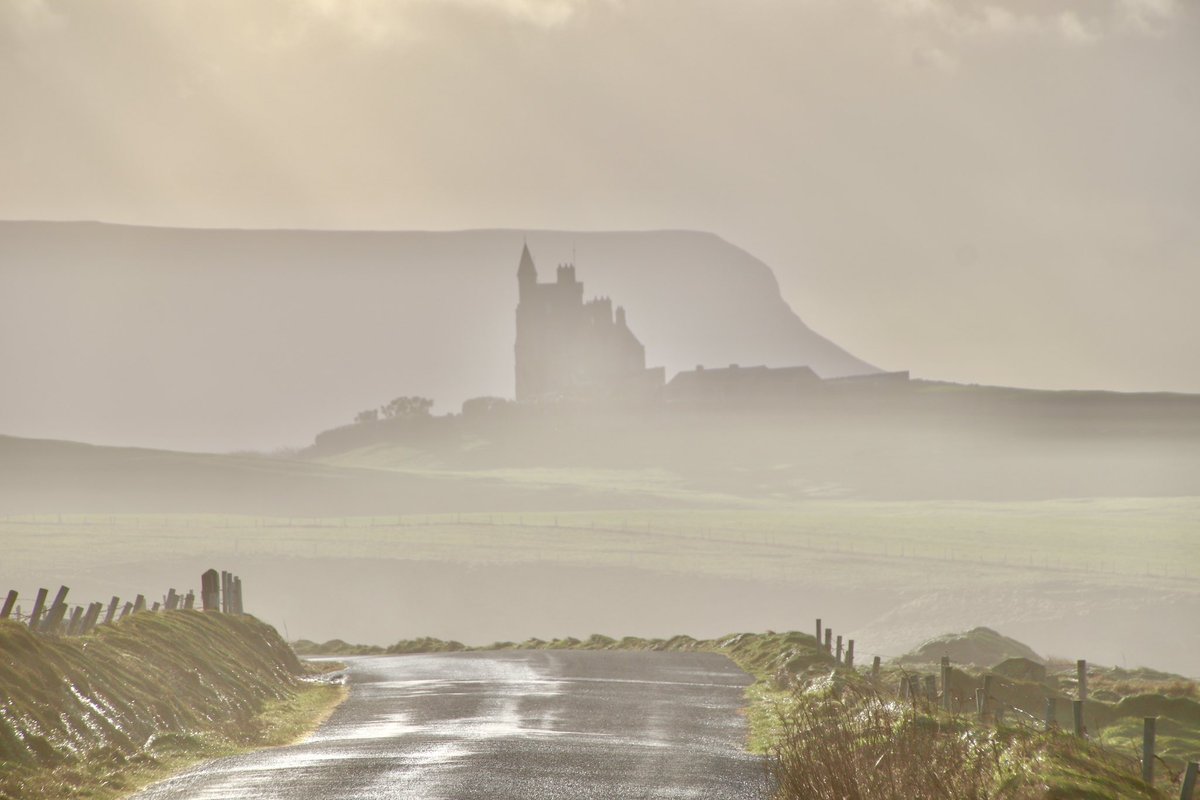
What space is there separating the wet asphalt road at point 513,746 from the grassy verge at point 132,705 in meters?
0.88

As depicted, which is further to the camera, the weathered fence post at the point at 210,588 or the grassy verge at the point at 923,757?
the weathered fence post at the point at 210,588

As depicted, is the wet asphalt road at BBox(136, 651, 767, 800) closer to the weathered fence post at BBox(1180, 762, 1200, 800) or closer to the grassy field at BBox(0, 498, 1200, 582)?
the weathered fence post at BBox(1180, 762, 1200, 800)

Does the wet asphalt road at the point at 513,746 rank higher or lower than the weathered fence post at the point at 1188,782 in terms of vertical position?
lower

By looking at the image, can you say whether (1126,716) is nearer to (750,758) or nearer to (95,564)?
(750,758)

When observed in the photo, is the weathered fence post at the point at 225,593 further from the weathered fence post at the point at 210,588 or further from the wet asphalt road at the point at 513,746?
the wet asphalt road at the point at 513,746

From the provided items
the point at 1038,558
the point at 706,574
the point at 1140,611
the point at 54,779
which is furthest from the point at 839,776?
the point at 1038,558

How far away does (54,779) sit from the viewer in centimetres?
2122

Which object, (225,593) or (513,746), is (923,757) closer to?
(513,746)

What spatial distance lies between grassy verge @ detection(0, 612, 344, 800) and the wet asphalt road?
882 millimetres

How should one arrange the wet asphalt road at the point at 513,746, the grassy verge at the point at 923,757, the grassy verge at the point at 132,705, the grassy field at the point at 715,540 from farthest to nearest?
1. the grassy field at the point at 715,540
2. the grassy verge at the point at 132,705
3. the wet asphalt road at the point at 513,746
4. the grassy verge at the point at 923,757

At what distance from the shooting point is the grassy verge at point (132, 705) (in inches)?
869

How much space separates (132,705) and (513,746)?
6.28 metres

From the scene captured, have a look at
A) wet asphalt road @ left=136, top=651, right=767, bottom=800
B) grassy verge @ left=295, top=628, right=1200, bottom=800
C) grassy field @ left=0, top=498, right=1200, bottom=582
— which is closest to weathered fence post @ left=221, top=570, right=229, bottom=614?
wet asphalt road @ left=136, top=651, right=767, bottom=800

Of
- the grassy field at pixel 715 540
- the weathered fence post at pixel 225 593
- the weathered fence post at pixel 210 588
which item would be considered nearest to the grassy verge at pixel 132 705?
the weathered fence post at pixel 210 588
